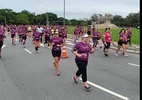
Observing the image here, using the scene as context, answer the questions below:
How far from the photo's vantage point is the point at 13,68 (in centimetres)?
1037

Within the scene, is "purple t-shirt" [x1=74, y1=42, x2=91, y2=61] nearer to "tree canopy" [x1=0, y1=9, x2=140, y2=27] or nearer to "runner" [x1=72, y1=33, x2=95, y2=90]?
"runner" [x1=72, y1=33, x2=95, y2=90]

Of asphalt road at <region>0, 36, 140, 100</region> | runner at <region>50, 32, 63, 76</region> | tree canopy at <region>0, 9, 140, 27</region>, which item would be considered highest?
tree canopy at <region>0, 9, 140, 27</region>

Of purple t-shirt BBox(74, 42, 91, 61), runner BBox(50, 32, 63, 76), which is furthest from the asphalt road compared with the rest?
purple t-shirt BBox(74, 42, 91, 61)

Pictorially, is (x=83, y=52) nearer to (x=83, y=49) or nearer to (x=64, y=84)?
(x=83, y=49)

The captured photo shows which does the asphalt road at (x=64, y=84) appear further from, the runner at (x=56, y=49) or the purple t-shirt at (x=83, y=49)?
the purple t-shirt at (x=83, y=49)

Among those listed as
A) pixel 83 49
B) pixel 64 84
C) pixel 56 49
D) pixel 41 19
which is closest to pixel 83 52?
pixel 83 49

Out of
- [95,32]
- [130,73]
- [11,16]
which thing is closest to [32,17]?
[11,16]

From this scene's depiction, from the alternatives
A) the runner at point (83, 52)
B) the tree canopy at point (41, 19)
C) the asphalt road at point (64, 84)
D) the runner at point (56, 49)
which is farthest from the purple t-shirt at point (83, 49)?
the tree canopy at point (41, 19)

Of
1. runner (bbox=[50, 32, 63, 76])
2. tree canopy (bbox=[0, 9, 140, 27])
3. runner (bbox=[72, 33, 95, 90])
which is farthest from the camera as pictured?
tree canopy (bbox=[0, 9, 140, 27])

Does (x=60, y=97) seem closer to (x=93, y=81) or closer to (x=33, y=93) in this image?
(x=33, y=93)

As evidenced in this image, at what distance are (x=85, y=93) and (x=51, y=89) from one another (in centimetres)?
107

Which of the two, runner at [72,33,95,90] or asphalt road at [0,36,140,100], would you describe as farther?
runner at [72,33,95,90]

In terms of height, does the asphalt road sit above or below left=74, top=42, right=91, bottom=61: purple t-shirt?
below

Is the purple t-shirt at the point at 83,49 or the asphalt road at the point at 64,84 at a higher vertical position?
the purple t-shirt at the point at 83,49
